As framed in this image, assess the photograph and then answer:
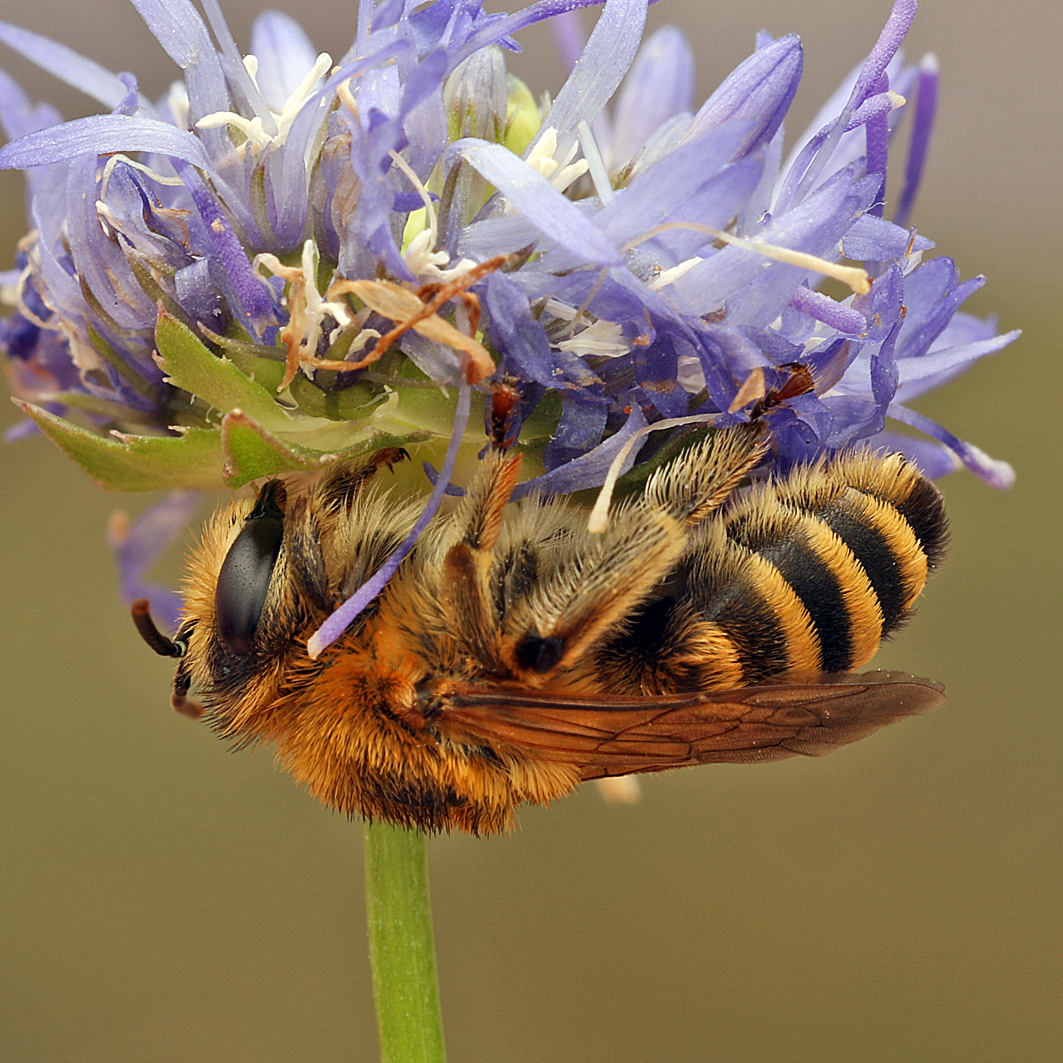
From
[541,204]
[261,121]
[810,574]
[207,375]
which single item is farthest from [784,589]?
[261,121]

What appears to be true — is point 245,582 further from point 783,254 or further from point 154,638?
point 783,254

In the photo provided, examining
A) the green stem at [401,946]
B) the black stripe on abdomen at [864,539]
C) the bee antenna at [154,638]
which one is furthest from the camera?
the green stem at [401,946]

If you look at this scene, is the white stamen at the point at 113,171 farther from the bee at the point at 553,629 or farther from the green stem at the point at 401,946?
the green stem at the point at 401,946

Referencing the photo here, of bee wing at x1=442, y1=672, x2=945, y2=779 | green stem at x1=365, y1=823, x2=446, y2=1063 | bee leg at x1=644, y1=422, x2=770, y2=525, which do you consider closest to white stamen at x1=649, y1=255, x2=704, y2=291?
bee leg at x1=644, y1=422, x2=770, y2=525

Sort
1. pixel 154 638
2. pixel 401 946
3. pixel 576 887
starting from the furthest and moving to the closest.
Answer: pixel 576 887 < pixel 401 946 < pixel 154 638

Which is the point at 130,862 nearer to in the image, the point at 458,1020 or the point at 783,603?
the point at 458,1020

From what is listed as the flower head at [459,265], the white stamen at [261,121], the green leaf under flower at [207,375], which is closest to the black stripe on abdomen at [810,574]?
the flower head at [459,265]

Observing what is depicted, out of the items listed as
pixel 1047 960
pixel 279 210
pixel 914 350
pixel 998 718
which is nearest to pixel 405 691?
pixel 279 210
